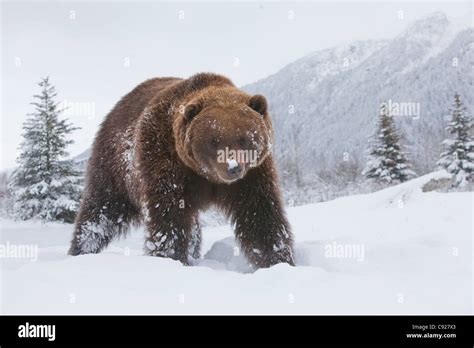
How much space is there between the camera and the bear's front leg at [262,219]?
555cm

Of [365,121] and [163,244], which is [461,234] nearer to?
[163,244]

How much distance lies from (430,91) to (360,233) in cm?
11112

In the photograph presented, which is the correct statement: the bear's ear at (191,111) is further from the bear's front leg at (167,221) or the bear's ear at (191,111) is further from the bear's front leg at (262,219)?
the bear's front leg at (262,219)

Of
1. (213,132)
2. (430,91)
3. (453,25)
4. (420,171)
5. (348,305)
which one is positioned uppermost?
(453,25)

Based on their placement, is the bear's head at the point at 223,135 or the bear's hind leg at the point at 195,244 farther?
the bear's hind leg at the point at 195,244

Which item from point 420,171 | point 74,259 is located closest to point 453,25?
point 420,171

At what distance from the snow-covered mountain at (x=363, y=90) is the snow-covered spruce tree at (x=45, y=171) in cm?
5917

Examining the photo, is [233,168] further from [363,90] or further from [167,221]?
[363,90]

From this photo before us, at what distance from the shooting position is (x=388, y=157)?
28781 mm

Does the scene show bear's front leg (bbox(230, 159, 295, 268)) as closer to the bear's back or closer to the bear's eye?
the bear's eye

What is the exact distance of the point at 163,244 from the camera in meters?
5.45

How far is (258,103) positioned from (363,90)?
133 meters


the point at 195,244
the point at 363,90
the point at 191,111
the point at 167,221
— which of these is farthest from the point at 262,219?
the point at 363,90

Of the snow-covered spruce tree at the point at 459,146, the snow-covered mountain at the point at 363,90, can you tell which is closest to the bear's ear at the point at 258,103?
the snow-covered spruce tree at the point at 459,146
